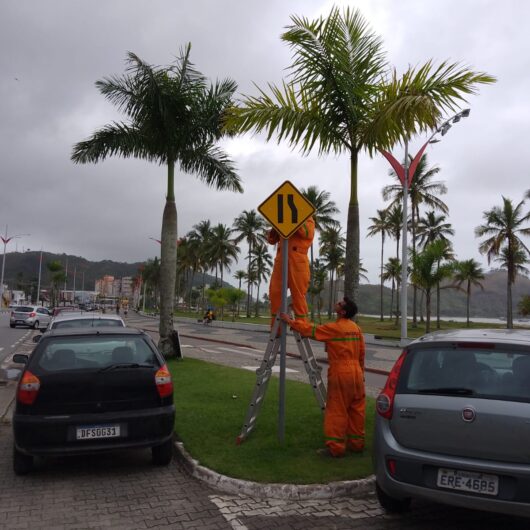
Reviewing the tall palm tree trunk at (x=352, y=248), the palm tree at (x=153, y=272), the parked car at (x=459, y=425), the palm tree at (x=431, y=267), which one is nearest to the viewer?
the parked car at (x=459, y=425)

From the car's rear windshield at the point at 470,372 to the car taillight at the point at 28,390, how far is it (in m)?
3.32

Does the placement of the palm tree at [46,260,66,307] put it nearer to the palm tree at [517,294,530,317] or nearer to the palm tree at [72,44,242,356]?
the palm tree at [517,294,530,317]

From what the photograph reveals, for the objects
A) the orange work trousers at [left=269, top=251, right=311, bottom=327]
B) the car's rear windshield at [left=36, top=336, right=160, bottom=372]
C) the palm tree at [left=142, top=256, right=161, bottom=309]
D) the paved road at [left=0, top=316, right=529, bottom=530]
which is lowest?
the paved road at [left=0, top=316, right=529, bottom=530]

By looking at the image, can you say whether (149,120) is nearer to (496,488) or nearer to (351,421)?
(351,421)

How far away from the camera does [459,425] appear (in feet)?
12.6

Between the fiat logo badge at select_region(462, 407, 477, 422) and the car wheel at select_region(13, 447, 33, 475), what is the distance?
4041 millimetres

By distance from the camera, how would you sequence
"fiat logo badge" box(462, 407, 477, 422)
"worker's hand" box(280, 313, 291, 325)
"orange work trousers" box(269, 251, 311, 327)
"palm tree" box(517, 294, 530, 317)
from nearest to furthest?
"fiat logo badge" box(462, 407, 477, 422)
"worker's hand" box(280, 313, 291, 325)
"orange work trousers" box(269, 251, 311, 327)
"palm tree" box(517, 294, 530, 317)

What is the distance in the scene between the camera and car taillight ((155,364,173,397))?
5.55 metres

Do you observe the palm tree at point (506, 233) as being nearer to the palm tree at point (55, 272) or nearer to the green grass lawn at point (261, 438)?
the green grass lawn at point (261, 438)

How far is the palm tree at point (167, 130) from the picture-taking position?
1369cm

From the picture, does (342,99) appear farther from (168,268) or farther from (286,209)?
(168,268)

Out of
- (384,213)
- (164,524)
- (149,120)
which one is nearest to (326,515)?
(164,524)

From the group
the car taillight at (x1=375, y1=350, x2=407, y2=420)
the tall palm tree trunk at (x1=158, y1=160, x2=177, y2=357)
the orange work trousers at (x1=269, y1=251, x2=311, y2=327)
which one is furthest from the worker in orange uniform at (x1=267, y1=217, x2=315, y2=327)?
the tall palm tree trunk at (x1=158, y1=160, x2=177, y2=357)

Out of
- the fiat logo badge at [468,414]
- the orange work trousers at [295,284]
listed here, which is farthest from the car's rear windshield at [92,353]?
the fiat logo badge at [468,414]
